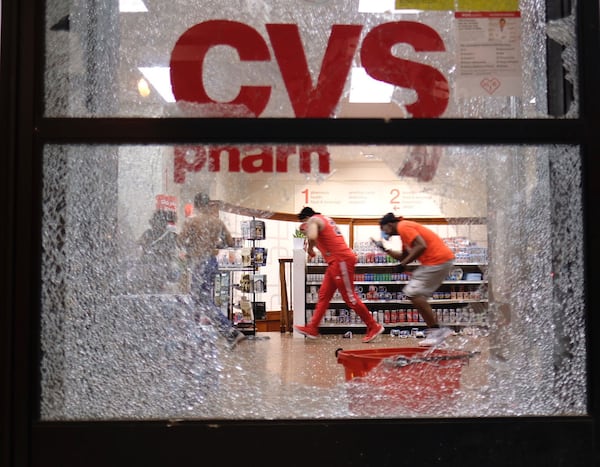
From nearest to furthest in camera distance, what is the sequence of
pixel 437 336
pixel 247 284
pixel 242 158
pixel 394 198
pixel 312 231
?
pixel 242 158
pixel 437 336
pixel 394 198
pixel 312 231
pixel 247 284

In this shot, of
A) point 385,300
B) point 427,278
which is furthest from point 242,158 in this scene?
point 385,300

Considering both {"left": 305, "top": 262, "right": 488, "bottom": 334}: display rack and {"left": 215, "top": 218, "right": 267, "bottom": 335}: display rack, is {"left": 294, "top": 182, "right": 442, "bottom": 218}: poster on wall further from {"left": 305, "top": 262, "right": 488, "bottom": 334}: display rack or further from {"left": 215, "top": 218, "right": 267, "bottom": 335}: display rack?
{"left": 215, "top": 218, "right": 267, "bottom": 335}: display rack

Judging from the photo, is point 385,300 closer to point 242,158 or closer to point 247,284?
point 247,284

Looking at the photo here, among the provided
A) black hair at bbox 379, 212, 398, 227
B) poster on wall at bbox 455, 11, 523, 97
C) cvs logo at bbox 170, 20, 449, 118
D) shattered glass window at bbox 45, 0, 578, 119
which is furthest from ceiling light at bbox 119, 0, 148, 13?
black hair at bbox 379, 212, 398, 227

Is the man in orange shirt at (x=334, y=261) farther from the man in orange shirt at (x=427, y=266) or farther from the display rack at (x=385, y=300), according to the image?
the man in orange shirt at (x=427, y=266)

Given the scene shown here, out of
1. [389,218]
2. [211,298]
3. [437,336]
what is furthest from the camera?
[389,218]

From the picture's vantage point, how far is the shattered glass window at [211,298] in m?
1.95

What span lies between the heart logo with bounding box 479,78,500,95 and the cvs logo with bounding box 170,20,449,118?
120mm

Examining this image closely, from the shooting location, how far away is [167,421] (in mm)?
1892

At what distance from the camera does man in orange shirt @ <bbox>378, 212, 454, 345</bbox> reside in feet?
8.26

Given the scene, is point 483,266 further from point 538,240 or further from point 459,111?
point 459,111

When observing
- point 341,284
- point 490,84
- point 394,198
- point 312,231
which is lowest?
point 341,284

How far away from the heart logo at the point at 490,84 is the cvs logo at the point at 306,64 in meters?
0.12

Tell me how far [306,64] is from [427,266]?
41.9 inches
